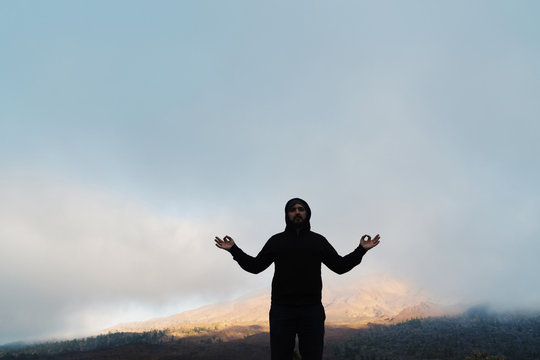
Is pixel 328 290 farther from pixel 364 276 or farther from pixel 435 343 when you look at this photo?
pixel 435 343

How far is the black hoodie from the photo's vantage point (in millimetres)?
4043

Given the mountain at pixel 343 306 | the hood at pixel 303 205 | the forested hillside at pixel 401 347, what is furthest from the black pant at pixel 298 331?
the mountain at pixel 343 306

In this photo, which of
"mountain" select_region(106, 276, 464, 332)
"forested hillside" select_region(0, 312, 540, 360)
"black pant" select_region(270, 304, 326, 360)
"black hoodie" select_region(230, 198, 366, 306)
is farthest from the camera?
"mountain" select_region(106, 276, 464, 332)

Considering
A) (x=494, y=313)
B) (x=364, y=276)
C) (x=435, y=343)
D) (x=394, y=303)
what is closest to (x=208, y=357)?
(x=435, y=343)

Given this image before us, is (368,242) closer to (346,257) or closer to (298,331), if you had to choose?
(346,257)

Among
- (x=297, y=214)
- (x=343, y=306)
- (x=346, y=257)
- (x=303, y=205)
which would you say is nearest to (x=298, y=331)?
(x=346, y=257)

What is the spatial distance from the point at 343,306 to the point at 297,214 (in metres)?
87.0

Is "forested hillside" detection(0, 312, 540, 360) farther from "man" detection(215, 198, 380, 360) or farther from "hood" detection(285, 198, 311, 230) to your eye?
"hood" detection(285, 198, 311, 230)

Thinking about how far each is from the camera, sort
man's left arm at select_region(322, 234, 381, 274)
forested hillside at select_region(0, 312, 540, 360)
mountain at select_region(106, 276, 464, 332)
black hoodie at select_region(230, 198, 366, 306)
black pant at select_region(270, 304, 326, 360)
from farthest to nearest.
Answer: mountain at select_region(106, 276, 464, 332) → forested hillside at select_region(0, 312, 540, 360) → man's left arm at select_region(322, 234, 381, 274) → black hoodie at select_region(230, 198, 366, 306) → black pant at select_region(270, 304, 326, 360)

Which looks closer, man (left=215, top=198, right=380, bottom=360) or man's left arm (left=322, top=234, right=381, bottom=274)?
man (left=215, top=198, right=380, bottom=360)

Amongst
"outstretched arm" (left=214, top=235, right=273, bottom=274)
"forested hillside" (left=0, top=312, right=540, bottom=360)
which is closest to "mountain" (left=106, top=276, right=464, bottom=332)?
"forested hillside" (left=0, top=312, right=540, bottom=360)

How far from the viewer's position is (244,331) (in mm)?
42094

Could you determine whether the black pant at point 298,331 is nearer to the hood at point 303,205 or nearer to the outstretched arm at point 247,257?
the outstretched arm at point 247,257

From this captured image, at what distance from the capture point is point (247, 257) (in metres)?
4.46
